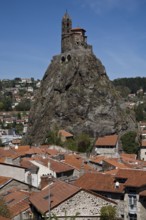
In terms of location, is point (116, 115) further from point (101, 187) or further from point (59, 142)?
point (101, 187)

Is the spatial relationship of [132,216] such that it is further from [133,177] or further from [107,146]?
[107,146]

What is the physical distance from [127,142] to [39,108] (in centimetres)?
2635

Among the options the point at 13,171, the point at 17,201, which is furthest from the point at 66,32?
the point at 17,201

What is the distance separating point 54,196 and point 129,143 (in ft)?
209

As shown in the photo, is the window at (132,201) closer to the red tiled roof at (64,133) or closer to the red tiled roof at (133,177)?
the red tiled roof at (133,177)

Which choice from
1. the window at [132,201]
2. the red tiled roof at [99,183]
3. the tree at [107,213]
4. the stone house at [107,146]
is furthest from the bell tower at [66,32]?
the tree at [107,213]

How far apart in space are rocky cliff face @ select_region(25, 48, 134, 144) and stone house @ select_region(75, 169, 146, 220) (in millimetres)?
61297

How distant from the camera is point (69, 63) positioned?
10388 cm

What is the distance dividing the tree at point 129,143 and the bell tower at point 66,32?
33.3 m

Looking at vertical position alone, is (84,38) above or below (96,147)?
above

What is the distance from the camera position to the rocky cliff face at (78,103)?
96.9m

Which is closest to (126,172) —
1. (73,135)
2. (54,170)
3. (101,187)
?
(101,187)

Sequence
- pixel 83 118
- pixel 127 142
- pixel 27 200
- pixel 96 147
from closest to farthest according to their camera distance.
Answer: pixel 27 200, pixel 96 147, pixel 127 142, pixel 83 118

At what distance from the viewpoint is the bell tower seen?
367 feet
